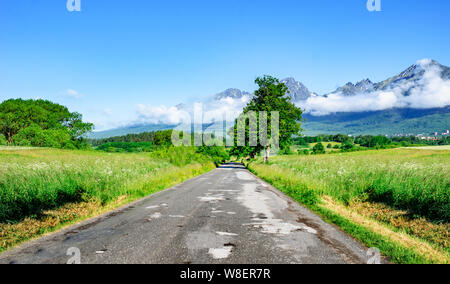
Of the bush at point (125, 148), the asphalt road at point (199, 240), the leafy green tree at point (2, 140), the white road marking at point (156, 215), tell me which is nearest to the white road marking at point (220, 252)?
the asphalt road at point (199, 240)

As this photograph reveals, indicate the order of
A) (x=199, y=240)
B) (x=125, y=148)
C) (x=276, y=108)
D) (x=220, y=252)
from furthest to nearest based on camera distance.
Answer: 1. (x=125, y=148)
2. (x=276, y=108)
3. (x=199, y=240)
4. (x=220, y=252)

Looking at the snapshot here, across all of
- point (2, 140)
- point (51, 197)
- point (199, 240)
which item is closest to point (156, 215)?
point (199, 240)

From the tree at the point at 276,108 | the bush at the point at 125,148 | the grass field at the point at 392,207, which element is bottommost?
the bush at the point at 125,148

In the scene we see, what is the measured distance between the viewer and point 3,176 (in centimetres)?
980

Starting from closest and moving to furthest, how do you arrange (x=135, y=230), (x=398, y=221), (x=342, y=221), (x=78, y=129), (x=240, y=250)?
(x=240, y=250), (x=135, y=230), (x=342, y=221), (x=398, y=221), (x=78, y=129)

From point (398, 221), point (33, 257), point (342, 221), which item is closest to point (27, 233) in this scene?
point (33, 257)

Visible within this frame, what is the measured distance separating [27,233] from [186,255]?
467cm

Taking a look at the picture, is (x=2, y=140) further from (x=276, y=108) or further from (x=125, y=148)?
(x=125, y=148)

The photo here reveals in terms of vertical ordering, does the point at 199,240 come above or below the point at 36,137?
below

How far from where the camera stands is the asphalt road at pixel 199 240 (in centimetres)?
460

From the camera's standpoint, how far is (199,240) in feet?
18.3

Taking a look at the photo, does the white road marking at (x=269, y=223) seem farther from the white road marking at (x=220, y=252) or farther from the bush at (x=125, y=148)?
the bush at (x=125, y=148)
